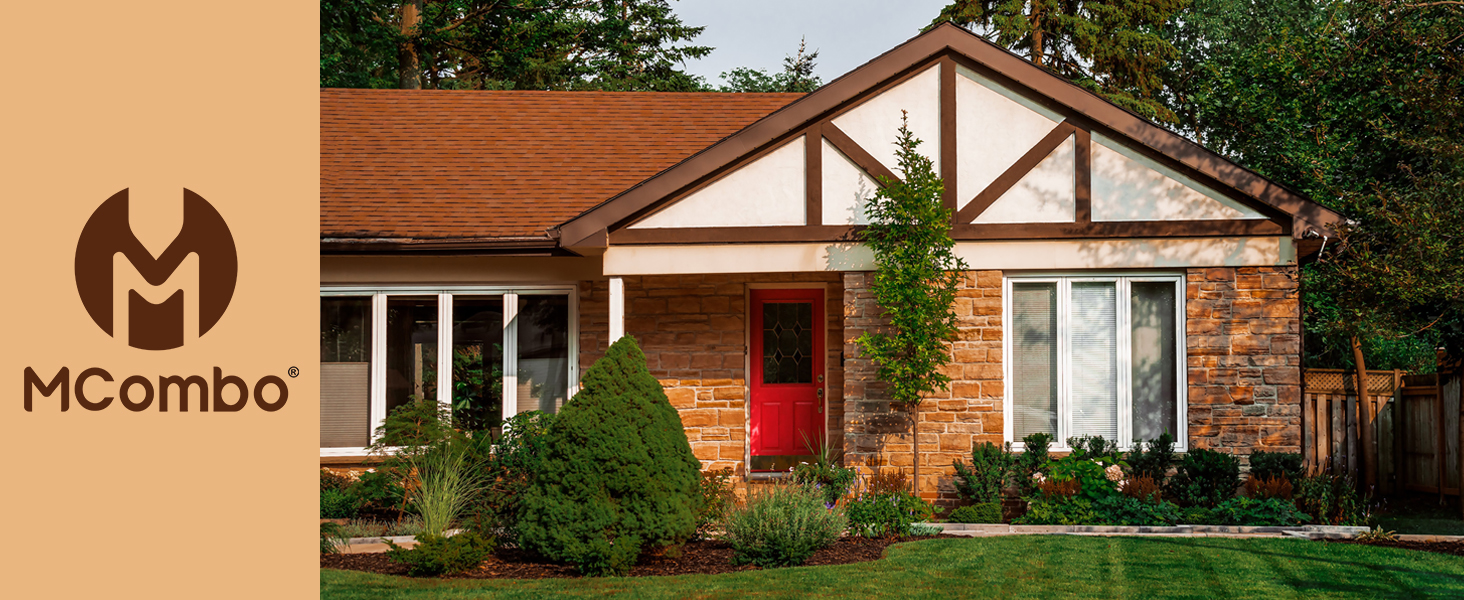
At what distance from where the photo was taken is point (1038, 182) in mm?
9531

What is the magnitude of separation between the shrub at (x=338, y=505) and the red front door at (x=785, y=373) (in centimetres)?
437

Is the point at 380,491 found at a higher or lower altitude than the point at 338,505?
higher

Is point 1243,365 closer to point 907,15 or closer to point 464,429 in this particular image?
point 464,429

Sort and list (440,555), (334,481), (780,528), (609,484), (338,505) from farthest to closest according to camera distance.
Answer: (334,481) → (338,505) → (780,528) → (609,484) → (440,555)

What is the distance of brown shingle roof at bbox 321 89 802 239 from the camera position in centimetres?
1102

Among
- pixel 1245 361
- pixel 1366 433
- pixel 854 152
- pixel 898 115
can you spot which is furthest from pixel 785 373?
pixel 1366 433

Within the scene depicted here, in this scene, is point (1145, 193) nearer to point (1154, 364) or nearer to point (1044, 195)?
point (1044, 195)

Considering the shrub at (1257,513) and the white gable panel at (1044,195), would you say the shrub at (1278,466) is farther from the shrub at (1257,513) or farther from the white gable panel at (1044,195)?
the white gable panel at (1044,195)

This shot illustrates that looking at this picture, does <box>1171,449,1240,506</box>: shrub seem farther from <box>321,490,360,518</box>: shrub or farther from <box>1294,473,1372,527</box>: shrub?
<box>321,490,360,518</box>: shrub

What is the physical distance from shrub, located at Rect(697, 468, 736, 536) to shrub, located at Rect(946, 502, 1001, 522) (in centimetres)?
203

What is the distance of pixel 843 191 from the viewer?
9.64 metres

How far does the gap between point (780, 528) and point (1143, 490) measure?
3574 mm

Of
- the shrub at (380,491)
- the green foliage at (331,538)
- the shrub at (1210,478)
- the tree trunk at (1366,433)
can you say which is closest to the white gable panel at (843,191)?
the shrub at (1210,478)
